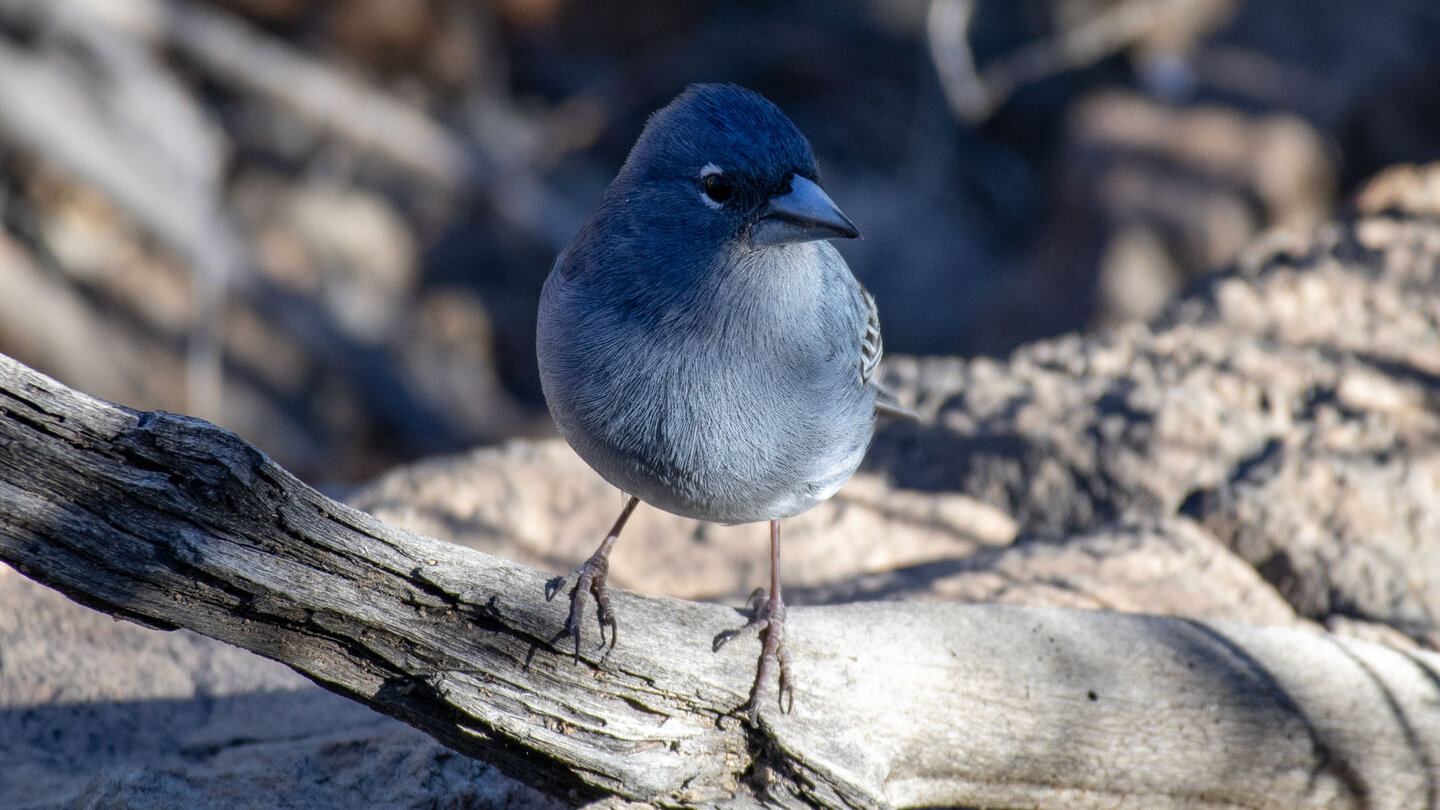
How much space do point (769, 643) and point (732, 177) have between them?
3.82ft

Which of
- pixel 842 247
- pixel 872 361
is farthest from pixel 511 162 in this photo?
pixel 872 361

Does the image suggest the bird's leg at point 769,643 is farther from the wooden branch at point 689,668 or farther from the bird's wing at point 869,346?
the bird's wing at point 869,346

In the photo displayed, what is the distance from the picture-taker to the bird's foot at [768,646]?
9.07 ft

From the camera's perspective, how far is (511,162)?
9.12 metres

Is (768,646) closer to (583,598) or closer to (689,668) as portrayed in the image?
Result: (689,668)

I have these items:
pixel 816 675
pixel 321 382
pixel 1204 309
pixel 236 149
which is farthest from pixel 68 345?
pixel 1204 309

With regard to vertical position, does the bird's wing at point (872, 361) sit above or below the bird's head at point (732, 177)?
above

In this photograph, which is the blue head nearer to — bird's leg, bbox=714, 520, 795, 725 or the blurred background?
bird's leg, bbox=714, 520, 795, 725

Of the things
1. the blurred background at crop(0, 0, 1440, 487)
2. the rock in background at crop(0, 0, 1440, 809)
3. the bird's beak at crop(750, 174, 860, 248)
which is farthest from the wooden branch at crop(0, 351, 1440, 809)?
the blurred background at crop(0, 0, 1440, 487)

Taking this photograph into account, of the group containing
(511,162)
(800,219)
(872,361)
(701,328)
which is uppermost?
(511,162)

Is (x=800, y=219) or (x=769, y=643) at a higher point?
(x=800, y=219)

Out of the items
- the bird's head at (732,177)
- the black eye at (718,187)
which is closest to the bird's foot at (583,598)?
the bird's head at (732,177)

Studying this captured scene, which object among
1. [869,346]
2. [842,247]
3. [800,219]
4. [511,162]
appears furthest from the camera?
[511,162]

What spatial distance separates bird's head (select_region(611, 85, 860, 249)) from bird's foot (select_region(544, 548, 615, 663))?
879 mm
